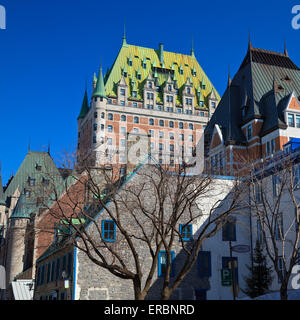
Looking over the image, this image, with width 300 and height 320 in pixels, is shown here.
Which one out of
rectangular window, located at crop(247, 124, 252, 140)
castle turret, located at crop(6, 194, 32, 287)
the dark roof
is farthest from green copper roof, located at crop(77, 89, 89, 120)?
rectangular window, located at crop(247, 124, 252, 140)

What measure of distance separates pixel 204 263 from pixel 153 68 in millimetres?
90894

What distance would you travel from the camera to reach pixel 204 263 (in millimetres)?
32188

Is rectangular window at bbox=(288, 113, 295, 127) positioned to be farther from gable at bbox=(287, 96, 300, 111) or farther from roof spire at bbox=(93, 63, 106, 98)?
roof spire at bbox=(93, 63, 106, 98)

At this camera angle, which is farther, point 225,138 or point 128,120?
point 128,120

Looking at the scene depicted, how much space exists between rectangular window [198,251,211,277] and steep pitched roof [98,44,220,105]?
7932 centimetres

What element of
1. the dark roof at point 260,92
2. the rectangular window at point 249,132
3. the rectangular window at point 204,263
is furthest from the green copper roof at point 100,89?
the rectangular window at point 204,263

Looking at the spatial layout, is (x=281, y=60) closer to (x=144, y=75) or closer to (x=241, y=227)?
(x=241, y=227)

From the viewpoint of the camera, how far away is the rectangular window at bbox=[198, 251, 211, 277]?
31.8 m

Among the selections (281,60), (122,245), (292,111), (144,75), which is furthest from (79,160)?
(144,75)

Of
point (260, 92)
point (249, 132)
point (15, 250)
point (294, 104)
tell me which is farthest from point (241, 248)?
point (15, 250)

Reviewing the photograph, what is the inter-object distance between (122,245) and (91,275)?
2.81 meters

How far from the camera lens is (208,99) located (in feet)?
387

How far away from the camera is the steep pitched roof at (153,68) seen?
11206cm

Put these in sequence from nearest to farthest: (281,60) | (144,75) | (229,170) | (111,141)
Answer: (229,170) → (281,60) → (111,141) → (144,75)
